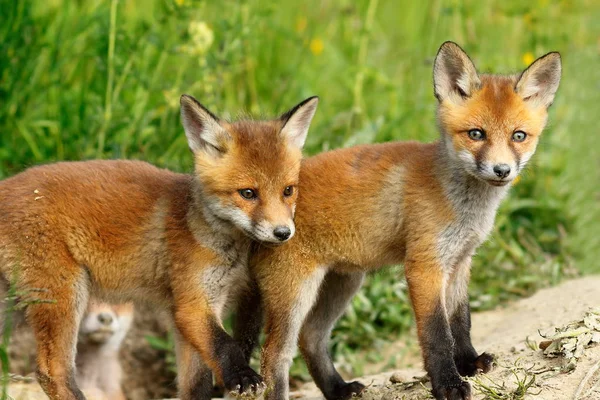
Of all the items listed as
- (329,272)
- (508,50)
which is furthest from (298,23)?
(329,272)

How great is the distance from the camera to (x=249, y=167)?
16.3 feet

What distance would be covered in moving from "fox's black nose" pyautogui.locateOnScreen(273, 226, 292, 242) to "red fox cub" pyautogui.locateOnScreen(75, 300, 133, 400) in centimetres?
219

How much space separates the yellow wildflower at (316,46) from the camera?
8890mm

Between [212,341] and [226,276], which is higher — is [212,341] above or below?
below

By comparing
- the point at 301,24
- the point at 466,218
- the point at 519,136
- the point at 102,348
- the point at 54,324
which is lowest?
the point at 102,348

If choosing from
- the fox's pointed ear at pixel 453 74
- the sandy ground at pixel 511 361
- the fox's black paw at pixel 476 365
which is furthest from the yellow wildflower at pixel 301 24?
the fox's black paw at pixel 476 365

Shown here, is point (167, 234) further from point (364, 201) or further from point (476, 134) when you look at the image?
point (476, 134)

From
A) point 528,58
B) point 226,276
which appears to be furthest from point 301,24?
point 226,276

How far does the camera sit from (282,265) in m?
5.03

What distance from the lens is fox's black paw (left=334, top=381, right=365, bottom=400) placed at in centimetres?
535

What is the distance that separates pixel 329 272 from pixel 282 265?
0.51 m

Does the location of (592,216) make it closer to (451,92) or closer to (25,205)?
(451,92)

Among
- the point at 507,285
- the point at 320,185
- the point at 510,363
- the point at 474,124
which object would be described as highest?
the point at 474,124

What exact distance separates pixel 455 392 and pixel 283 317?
107 centimetres
